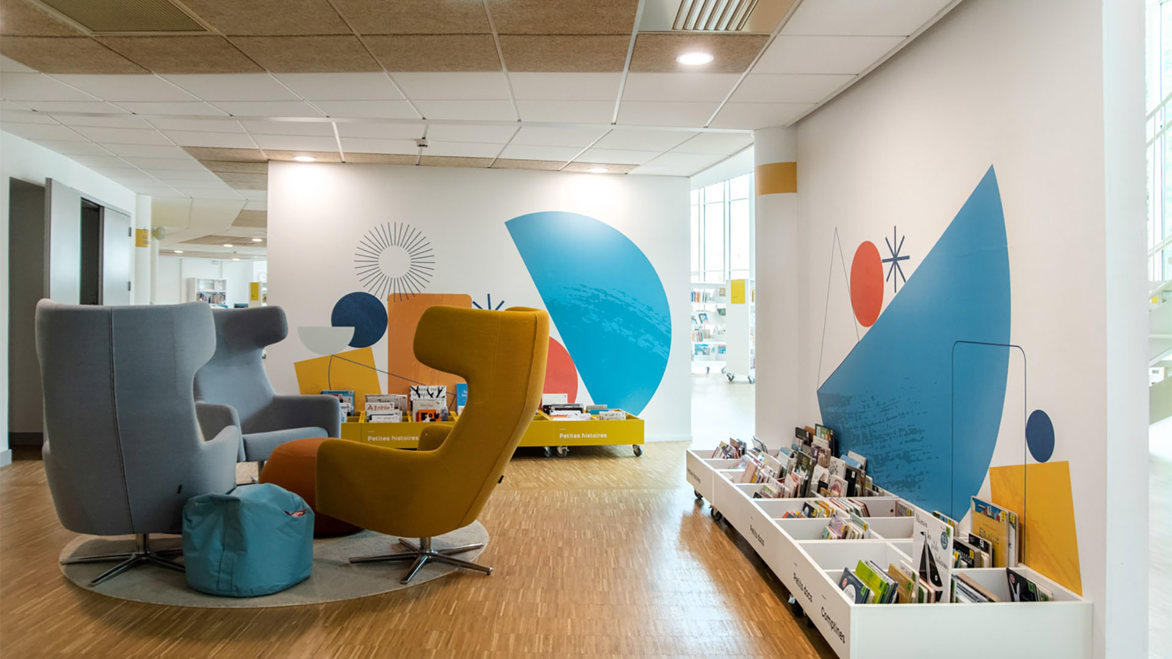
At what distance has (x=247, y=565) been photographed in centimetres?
328

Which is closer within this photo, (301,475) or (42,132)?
(301,475)

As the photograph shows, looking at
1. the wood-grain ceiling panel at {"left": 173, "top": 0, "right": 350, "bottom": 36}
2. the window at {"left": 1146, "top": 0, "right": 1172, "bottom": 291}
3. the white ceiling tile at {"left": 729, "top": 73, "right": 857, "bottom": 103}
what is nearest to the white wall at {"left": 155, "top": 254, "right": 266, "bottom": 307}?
the wood-grain ceiling panel at {"left": 173, "top": 0, "right": 350, "bottom": 36}

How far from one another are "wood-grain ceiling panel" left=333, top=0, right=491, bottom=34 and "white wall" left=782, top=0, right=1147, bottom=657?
229cm

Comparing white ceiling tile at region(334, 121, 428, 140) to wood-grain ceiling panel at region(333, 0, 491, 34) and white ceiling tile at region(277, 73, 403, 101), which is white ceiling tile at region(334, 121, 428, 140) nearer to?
white ceiling tile at region(277, 73, 403, 101)

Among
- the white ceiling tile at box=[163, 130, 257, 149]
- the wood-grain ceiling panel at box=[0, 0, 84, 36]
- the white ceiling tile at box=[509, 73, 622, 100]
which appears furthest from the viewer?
the white ceiling tile at box=[163, 130, 257, 149]

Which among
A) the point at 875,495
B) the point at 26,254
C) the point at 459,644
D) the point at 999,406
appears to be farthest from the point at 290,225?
the point at 999,406

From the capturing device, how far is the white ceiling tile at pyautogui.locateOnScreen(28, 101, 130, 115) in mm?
5137

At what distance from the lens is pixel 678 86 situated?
456cm

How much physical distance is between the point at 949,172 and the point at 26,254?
25.4 feet

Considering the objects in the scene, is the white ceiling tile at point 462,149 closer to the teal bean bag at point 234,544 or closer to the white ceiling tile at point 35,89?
the white ceiling tile at point 35,89

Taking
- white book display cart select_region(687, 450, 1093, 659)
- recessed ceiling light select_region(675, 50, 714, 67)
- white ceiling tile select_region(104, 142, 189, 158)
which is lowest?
white book display cart select_region(687, 450, 1093, 659)

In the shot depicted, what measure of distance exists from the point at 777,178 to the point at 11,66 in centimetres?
501

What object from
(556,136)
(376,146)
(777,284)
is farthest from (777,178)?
(376,146)

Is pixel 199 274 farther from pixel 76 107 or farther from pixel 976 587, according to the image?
pixel 976 587
